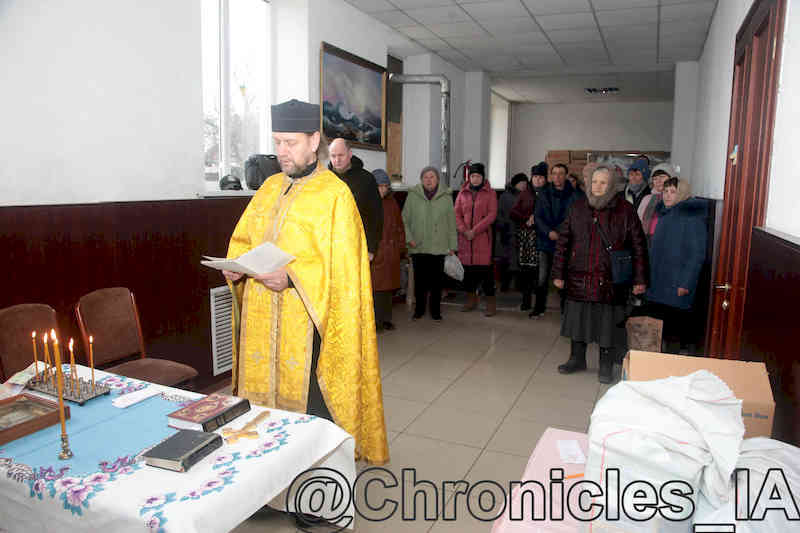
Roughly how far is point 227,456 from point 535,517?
78 cm

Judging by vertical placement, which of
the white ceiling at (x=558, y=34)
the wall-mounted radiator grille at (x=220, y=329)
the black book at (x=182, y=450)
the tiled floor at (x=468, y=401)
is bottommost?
the tiled floor at (x=468, y=401)

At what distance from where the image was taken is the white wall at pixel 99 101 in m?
2.71

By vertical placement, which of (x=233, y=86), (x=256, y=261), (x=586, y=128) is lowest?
(x=256, y=261)

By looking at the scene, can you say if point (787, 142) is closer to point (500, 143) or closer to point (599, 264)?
point (599, 264)

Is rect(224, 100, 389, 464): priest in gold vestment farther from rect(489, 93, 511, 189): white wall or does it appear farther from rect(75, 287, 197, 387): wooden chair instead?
rect(489, 93, 511, 189): white wall

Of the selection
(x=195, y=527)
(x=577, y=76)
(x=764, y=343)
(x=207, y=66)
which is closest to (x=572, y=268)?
(x=764, y=343)

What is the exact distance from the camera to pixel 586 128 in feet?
41.5

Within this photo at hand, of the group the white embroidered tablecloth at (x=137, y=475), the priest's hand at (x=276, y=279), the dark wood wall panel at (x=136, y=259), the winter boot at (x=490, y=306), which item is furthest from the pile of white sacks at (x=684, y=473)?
the winter boot at (x=490, y=306)

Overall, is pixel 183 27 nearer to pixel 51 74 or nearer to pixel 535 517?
pixel 51 74

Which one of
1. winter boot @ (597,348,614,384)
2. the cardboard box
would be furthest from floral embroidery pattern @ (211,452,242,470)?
winter boot @ (597,348,614,384)

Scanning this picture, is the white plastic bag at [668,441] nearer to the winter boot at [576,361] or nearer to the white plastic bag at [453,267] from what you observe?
the winter boot at [576,361]

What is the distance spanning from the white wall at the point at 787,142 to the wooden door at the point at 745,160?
14 centimetres

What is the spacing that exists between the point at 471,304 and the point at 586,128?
7729 mm

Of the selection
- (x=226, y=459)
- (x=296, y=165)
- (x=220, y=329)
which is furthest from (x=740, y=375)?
(x=220, y=329)
